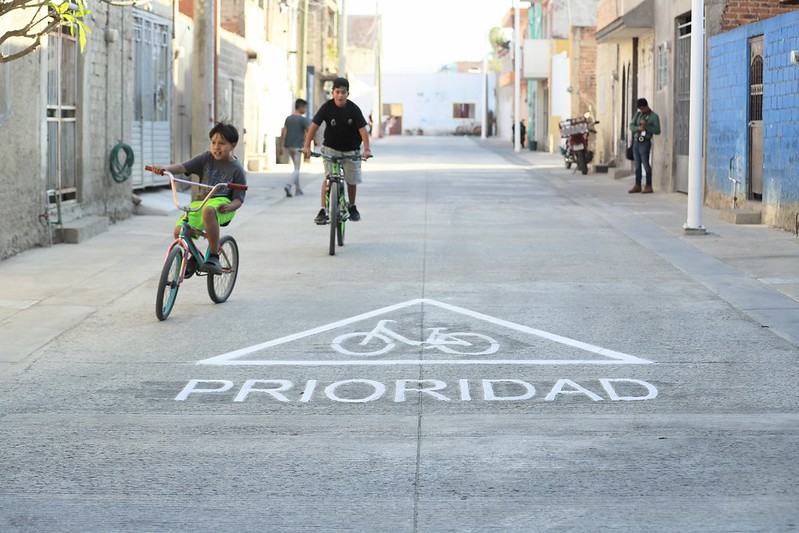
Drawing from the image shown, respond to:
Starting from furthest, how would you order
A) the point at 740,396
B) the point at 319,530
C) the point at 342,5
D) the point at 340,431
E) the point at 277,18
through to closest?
the point at 342,5, the point at 277,18, the point at 740,396, the point at 340,431, the point at 319,530

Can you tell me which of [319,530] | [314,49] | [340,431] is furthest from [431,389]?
[314,49]

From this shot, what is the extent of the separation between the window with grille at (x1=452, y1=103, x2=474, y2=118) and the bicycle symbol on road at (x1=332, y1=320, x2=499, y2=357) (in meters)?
104

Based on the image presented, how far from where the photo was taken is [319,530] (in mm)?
5098

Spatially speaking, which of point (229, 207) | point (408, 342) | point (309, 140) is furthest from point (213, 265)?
point (309, 140)

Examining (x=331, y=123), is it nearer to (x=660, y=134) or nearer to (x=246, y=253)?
(x=246, y=253)

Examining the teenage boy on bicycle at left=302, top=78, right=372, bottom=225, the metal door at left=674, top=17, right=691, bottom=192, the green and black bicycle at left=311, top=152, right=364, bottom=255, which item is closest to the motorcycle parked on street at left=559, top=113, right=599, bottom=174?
the metal door at left=674, top=17, right=691, bottom=192

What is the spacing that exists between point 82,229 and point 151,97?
24.0ft

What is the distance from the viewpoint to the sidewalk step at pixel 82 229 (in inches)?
638

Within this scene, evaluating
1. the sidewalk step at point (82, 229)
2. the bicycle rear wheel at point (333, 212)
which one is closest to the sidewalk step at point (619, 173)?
the sidewalk step at point (82, 229)

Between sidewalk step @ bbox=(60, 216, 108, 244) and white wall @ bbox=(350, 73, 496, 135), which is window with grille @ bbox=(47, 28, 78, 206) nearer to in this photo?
sidewalk step @ bbox=(60, 216, 108, 244)

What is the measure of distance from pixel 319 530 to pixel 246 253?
10090mm

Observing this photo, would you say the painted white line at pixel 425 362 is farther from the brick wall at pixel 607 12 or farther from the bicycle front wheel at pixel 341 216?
the brick wall at pixel 607 12

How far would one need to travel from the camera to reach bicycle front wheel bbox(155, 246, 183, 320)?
10258mm

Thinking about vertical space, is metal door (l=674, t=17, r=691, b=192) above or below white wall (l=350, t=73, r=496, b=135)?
below
